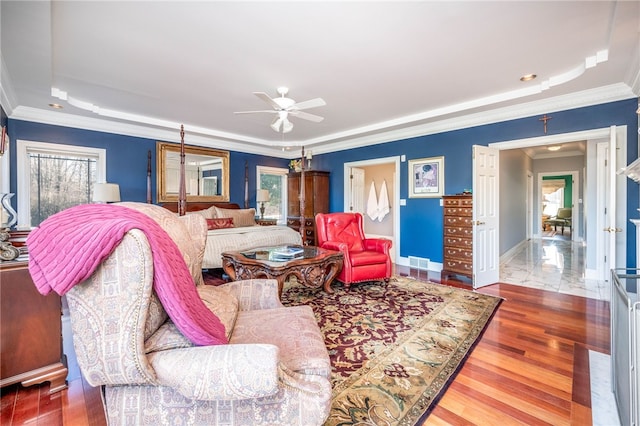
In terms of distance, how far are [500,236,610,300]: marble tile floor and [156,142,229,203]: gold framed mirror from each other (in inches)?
212

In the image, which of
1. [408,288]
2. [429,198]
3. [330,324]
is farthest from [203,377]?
[429,198]

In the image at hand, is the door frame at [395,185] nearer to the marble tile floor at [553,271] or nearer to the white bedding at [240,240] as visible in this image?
the marble tile floor at [553,271]

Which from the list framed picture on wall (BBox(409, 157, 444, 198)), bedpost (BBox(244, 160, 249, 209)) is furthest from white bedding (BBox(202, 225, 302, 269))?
framed picture on wall (BBox(409, 157, 444, 198))

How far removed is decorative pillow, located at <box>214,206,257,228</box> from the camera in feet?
18.1

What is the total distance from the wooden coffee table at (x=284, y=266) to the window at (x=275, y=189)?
12.1 ft

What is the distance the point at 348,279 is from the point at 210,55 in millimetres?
2804

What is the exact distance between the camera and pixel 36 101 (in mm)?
3695

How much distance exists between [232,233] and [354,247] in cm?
193

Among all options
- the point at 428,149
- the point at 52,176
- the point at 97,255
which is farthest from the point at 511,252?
the point at 52,176

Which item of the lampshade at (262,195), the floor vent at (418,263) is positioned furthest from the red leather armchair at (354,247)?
the lampshade at (262,195)

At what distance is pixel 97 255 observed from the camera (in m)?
0.89

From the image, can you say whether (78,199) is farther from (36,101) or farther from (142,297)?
(142,297)

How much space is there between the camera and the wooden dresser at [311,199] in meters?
6.34

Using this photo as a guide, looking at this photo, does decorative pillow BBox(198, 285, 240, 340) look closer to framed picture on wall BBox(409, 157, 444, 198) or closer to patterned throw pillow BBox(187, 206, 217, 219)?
patterned throw pillow BBox(187, 206, 217, 219)
